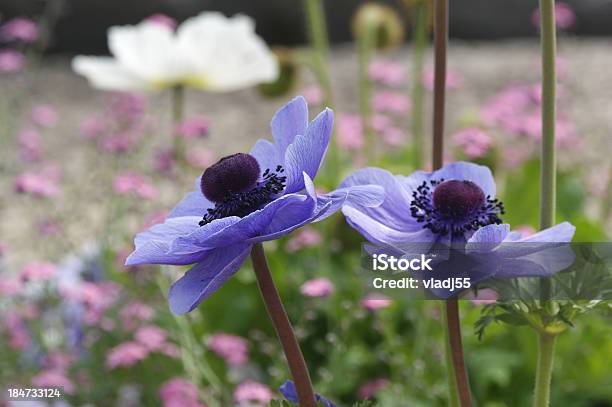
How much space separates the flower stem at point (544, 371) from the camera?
1.52 ft

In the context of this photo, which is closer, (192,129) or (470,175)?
(470,175)

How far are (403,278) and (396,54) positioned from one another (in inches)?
155

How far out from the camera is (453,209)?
0.48 metres

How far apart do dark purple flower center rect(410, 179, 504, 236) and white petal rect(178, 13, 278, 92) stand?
0.77m

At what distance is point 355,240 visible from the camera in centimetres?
148

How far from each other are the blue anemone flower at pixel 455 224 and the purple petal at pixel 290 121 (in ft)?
0.11

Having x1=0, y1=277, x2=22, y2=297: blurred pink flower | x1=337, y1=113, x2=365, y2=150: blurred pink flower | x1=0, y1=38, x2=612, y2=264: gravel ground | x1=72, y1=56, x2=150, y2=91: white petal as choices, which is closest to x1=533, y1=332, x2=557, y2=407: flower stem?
x1=72, y1=56, x2=150, y2=91: white petal

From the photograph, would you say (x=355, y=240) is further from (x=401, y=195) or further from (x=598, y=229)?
(x=401, y=195)

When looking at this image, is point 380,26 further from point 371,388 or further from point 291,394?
point 291,394

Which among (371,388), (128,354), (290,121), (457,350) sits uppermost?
(290,121)

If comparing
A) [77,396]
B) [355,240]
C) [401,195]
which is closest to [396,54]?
[355,240]

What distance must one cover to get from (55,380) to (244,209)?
761mm

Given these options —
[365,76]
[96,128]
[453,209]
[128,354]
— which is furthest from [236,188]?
[96,128]

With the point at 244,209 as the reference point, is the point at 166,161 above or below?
below
